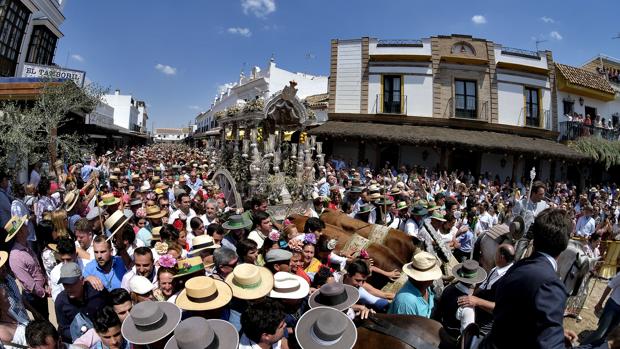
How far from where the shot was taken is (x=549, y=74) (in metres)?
20.2

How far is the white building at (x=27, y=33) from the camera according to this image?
15625mm

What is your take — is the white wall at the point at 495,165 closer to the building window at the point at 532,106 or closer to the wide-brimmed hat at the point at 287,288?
the building window at the point at 532,106

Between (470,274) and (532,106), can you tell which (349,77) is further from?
(470,274)

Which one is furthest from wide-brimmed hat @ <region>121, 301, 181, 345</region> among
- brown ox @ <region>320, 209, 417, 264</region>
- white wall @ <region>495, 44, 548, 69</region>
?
white wall @ <region>495, 44, 548, 69</region>

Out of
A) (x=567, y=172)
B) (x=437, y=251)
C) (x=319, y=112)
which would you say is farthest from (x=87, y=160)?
(x=567, y=172)

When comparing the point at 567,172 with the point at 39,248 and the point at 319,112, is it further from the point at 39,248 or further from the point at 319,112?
the point at 39,248

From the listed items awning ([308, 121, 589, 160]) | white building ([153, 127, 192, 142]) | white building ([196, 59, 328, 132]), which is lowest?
awning ([308, 121, 589, 160])

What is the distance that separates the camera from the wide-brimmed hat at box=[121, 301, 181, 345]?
8.68 ft

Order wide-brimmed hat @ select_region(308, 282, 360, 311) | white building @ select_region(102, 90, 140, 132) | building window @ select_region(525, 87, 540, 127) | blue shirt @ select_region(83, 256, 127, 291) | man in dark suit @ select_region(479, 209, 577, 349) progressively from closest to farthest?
man in dark suit @ select_region(479, 209, 577, 349) < wide-brimmed hat @ select_region(308, 282, 360, 311) < blue shirt @ select_region(83, 256, 127, 291) < building window @ select_region(525, 87, 540, 127) < white building @ select_region(102, 90, 140, 132)

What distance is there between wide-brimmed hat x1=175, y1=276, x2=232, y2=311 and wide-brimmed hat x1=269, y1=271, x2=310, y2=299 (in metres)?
0.47

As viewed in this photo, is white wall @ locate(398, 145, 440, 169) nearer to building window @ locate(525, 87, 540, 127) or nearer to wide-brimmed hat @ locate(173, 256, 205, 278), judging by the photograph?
building window @ locate(525, 87, 540, 127)

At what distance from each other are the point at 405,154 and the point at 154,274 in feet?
56.2

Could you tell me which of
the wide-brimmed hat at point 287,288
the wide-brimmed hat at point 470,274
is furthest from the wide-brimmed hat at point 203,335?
the wide-brimmed hat at point 470,274

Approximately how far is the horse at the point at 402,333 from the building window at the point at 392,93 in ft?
58.1
